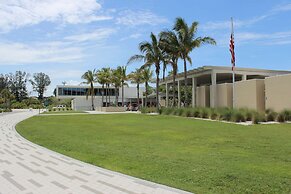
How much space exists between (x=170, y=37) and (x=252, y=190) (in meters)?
30.9

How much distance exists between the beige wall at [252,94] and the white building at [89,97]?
54.5 m

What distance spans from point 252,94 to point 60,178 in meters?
24.7

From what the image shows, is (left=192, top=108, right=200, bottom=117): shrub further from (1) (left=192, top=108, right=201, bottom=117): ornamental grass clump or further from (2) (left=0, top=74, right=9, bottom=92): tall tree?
(2) (left=0, top=74, right=9, bottom=92): tall tree

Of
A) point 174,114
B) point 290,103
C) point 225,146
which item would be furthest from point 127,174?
point 174,114

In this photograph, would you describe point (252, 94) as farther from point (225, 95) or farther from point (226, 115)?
point (226, 115)

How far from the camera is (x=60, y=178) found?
8.03 metres

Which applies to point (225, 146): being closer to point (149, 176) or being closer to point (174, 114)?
point (149, 176)

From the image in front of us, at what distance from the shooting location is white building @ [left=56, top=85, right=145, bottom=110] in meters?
83.1

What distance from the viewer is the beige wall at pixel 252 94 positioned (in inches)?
1168

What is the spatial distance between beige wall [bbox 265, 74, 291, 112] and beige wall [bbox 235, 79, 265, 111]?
4.38 feet

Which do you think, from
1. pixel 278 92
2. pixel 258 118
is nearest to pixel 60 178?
pixel 258 118

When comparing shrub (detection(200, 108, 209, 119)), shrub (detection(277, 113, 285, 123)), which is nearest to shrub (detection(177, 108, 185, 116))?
shrub (detection(200, 108, 209, 119))

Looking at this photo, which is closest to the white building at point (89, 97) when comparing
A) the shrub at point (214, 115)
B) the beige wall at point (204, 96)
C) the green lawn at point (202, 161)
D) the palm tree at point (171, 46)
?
the beige wall at point (204, 96)

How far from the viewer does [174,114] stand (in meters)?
35.2
